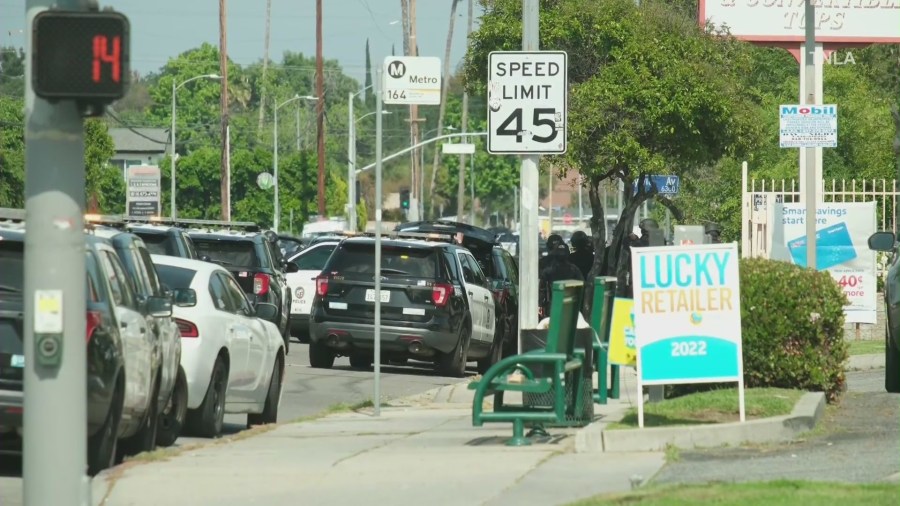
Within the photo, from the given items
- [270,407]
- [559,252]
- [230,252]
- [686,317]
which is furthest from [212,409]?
[559,252]

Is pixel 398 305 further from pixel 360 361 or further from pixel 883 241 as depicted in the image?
pixel 883 241

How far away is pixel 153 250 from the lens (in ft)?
70.3

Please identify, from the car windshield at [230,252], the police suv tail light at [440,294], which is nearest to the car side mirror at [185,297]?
the police suv tail light at [440,294]

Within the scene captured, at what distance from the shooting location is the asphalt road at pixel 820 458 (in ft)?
32.7

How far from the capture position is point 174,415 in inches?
532

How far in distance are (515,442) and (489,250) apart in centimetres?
1660

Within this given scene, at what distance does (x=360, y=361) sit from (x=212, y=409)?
1030cm

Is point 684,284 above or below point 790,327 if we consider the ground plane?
above

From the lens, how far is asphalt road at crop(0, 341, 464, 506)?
17577mm

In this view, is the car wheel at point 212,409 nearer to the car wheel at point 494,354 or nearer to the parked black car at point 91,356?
the parked black car at point 91,356

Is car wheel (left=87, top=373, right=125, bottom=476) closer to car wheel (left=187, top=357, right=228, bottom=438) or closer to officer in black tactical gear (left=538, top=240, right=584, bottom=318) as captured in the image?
car wheel (left=187, top=357, right=228, bottom=438)

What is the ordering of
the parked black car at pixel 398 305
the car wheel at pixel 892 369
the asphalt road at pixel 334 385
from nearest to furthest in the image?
1. the car wheel at pixel 892 369
2. the asphalt road at pixel 334 385
3. the parked black car at pixel 398 305

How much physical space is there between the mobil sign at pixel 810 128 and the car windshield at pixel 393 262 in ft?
16.4

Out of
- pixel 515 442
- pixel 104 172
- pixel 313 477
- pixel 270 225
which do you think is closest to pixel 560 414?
pixel 515 442
